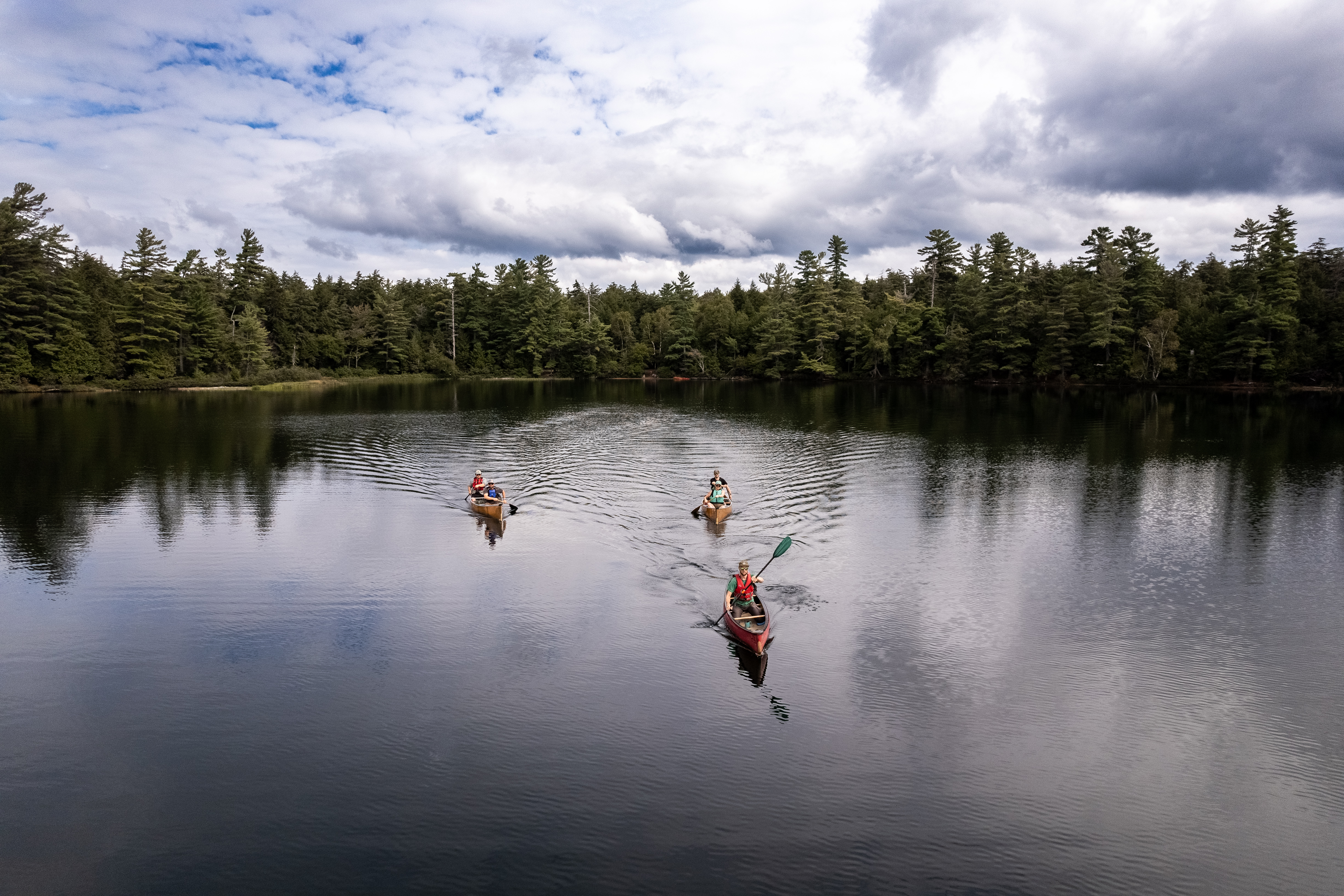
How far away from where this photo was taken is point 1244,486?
34031mm

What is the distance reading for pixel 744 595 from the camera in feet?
60.2

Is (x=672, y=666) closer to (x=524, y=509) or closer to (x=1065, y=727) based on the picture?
(x=1065, y=727)

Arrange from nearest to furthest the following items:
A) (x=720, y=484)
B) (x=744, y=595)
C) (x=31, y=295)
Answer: (x=744, y=595) → (x=720, y=484) → (x=31, y=295)

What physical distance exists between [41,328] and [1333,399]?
12150 cm

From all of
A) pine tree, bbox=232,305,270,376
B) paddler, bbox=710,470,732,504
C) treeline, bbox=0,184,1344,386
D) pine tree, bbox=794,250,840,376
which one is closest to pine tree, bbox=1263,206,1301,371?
treeline, bbox=0,184,1344,386

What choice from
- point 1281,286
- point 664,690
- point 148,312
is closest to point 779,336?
point 1281,286

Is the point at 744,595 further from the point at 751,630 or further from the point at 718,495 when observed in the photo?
the point at 718,495

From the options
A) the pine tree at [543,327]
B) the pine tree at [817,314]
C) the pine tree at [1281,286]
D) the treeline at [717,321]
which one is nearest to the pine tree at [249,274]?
the treeline at [717,321]

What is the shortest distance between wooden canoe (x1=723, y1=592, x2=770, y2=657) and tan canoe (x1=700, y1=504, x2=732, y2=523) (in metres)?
9.65

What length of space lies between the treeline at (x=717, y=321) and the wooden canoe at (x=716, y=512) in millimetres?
70216

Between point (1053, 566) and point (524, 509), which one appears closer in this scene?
point (1053, 566)

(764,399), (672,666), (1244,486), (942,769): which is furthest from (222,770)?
(764,399)

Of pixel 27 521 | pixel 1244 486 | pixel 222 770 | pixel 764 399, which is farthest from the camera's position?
pixel 764 399

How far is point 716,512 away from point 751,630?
1128 centimetres
